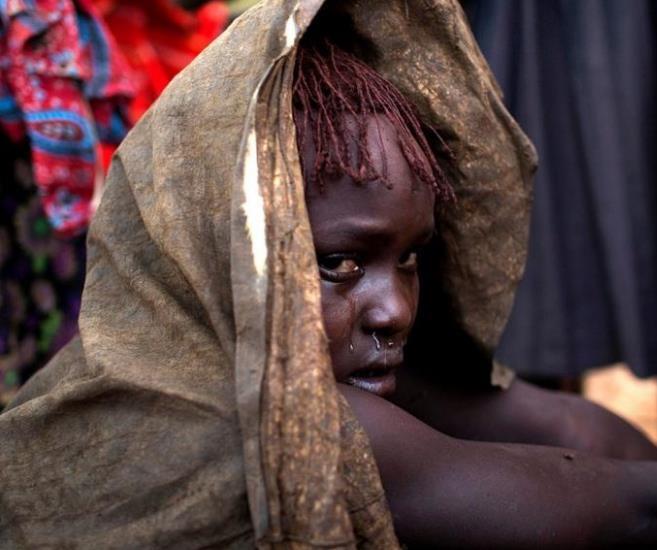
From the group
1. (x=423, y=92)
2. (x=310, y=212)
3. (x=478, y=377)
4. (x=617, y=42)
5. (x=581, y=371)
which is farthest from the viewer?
(x=581, y=371)

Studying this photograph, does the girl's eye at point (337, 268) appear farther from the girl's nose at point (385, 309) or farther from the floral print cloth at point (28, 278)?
the floral print cloth at point (28, 278)

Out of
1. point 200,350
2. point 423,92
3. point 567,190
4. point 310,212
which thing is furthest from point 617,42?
point 200,350

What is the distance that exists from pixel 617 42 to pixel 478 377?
1246 millimetres

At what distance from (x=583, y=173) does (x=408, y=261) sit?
1.42 m

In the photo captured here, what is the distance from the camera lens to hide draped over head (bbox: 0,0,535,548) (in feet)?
4.13

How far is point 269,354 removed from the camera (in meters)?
1.27

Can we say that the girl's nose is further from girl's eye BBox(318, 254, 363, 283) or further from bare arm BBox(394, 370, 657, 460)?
bare arm BBox(394, 370, 657, 460)

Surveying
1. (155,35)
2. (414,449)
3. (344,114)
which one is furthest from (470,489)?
(155,35)

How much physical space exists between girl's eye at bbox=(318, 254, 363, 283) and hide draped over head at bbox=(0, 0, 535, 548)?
0.19 m

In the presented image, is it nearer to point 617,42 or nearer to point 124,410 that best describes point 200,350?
point 124,410

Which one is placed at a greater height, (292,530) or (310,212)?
(310,212)

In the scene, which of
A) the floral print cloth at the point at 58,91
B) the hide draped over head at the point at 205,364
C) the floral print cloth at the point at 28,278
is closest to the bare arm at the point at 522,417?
the hide draped over head at the point at 205,364

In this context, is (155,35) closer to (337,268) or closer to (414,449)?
(337,268)

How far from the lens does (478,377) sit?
205cm
